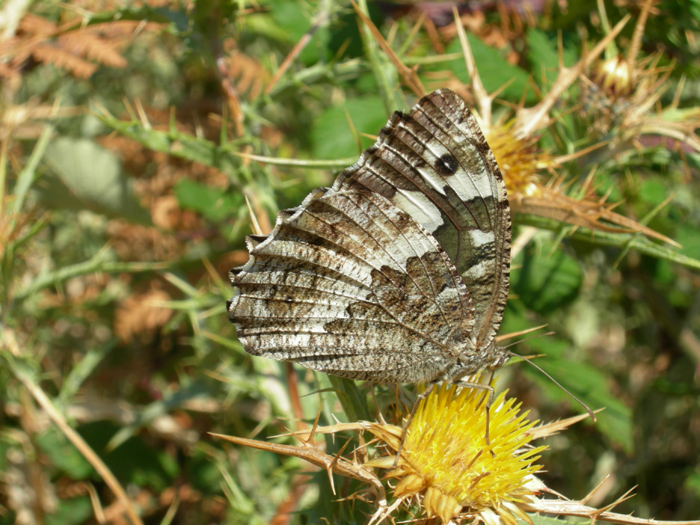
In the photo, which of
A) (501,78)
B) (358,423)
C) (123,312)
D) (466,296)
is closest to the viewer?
(358,423)

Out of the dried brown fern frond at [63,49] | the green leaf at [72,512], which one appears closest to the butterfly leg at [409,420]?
the dried brown fern frond at [63,49]

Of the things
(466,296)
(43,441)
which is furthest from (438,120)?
(43,441)

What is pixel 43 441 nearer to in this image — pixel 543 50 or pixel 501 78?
pixel 501 78

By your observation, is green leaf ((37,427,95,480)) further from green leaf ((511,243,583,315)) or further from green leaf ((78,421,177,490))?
green leaf ((511,243,583,315))

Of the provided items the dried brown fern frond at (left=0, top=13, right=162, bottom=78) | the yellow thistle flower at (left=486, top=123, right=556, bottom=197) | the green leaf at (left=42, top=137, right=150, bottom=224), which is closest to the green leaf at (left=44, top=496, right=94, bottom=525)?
the green leaf at (left=42, top=137, right=150, bottom=224)

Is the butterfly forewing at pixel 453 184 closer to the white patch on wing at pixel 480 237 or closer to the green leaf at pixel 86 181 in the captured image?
the white patch on wing at pixel 480 237

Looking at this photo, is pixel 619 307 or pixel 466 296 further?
pixel 619 307

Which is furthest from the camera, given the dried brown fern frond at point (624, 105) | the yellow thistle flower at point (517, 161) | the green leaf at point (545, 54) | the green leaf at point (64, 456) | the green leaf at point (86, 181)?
the green leaf at point (64, 456)
